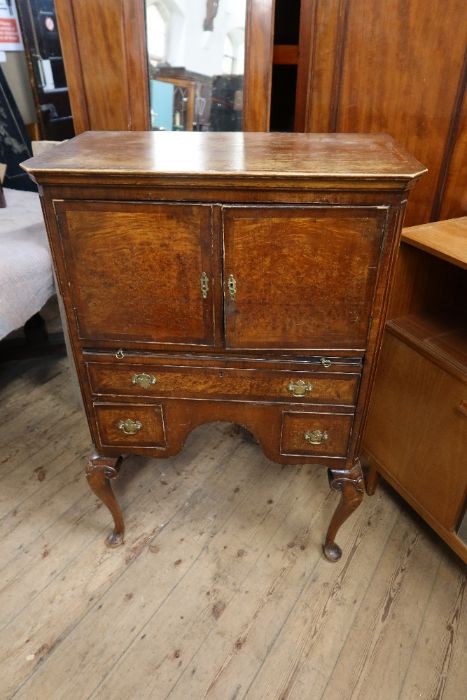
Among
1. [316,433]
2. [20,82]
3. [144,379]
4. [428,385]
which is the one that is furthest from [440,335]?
[20,82]

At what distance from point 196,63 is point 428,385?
1.30m

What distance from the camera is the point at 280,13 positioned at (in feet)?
5.60

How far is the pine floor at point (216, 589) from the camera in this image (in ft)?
4.45

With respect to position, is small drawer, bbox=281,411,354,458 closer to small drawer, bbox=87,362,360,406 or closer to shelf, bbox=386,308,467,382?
small drawer, bbox=87,362,360,406

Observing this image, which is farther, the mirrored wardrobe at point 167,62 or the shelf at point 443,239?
the mirrored wardrobe at point 167,62

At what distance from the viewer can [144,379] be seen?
1335 mm

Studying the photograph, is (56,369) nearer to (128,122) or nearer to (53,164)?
(128,122)

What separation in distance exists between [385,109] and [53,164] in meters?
1.03

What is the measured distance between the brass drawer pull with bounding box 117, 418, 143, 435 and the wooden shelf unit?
84cm

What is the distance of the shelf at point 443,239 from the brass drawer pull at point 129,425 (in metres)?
0.95

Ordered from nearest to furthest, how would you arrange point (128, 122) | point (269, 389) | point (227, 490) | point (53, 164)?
point (53, 164) < point (269, 389) < point (128, 122) < point (227, 490)

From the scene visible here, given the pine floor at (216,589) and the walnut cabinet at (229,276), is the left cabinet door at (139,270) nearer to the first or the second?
the walnut cabinet at (229,276)

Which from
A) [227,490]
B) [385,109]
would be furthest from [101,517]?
[385,109]

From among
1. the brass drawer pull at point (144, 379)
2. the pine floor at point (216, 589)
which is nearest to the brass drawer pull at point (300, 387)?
the brass drawer pull at point (144, 379)
